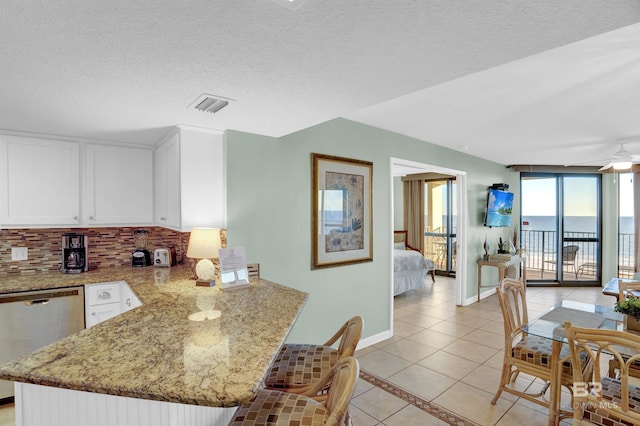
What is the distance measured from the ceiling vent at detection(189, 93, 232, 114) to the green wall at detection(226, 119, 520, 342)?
1.65 feet

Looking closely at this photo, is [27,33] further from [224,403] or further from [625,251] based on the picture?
[625,251]

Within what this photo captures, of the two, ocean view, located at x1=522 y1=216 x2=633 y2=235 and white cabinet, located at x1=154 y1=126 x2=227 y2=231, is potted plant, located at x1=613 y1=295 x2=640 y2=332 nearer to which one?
white cabinet, located at x1=154 y1=126 x2=227 y2=231

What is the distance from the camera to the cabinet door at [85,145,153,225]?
302cm

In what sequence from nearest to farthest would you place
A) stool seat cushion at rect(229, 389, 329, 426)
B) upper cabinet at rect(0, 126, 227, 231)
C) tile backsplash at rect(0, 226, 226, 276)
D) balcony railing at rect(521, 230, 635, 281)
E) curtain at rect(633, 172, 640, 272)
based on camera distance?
stool seat cushion at rect(229, 389, 329, 426) → upper cabinet at rect(0, 126, 227, 231) → tile backsplash at rect(0, 226, 226, 276) → curtain at rect(633, 172, 640, 272) → balcony railing at rect(521, 230, 635, 281)

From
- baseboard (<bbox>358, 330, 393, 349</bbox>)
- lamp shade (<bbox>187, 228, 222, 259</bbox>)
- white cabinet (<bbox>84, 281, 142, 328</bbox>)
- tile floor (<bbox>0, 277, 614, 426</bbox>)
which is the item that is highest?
lamp shade (<bbox>187, 228, 222, 259</bbox>)

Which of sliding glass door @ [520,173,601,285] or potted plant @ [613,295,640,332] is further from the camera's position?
sliding glass door @ [520,173,601,285]

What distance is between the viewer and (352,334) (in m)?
1.58

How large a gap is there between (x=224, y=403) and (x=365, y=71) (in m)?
1.50

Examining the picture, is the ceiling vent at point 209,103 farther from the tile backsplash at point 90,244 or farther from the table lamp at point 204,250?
the tile backsplash at point 90,244

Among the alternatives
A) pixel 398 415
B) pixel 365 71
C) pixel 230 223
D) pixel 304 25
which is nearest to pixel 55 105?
pixel 230 223

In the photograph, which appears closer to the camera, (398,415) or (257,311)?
(257,311)

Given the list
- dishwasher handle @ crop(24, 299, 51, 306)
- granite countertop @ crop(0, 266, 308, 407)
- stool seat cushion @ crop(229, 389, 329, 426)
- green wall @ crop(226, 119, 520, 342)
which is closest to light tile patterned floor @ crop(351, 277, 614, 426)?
green wall @ crop(226, 119, 520, 342)

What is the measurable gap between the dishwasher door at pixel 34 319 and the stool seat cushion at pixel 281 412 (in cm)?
226

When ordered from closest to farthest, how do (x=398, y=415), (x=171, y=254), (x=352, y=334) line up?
(x=352, y=334)
(x=398, y=415)
(x=171, y=254)
